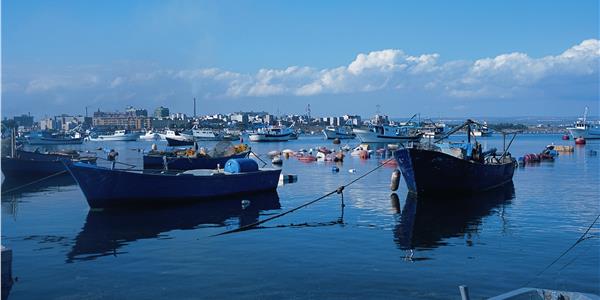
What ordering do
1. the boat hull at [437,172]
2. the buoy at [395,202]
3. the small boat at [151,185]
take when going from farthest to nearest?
the boat hull at [437,172] → the buoy at [395,202] → the small boat at [151,185]

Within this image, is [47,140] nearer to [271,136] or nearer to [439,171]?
[271,136]

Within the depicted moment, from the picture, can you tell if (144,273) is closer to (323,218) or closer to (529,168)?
(323,218)

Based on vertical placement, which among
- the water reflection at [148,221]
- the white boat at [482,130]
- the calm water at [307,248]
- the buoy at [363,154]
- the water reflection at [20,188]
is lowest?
the calm water at [307,248]

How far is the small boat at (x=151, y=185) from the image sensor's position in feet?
77.9

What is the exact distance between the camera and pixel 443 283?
13.5 meters

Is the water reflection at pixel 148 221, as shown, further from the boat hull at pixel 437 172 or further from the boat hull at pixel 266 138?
the boat hull at pixel 266 138

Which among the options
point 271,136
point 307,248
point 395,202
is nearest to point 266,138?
point 271,136

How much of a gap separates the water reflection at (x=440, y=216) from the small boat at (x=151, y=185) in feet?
27.9

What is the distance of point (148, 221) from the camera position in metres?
22.2

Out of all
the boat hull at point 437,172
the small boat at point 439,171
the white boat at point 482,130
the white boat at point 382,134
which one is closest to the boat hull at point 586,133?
the white boat at point 482,130

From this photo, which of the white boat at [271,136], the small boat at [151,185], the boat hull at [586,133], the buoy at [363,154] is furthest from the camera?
the white boat at [271,136]

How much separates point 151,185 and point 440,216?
12.1m

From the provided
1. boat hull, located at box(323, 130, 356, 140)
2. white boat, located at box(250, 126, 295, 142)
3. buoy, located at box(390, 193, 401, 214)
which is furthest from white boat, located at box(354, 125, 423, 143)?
buoy, located at box(390, 193, 401, 214)

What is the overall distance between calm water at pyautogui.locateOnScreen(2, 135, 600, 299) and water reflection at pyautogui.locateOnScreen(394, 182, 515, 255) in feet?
0.22
